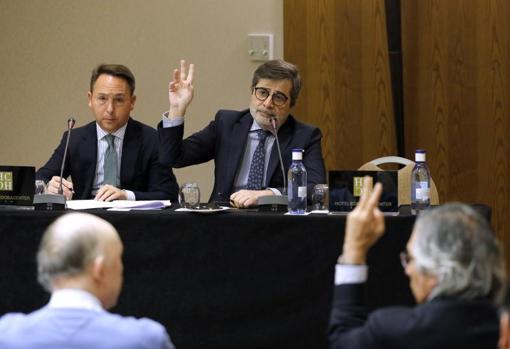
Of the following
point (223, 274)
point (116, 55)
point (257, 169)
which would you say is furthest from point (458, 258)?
point (116, 55)

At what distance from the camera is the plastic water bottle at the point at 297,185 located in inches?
148

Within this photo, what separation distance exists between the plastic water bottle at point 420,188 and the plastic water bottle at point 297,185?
0.42 m

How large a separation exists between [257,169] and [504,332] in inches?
98.6

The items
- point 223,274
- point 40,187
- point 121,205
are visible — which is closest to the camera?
point 223,274

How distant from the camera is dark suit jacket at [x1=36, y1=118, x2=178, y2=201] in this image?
4.50 m

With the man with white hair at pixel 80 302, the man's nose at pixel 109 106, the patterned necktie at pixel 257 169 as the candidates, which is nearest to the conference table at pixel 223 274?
the patterned necktie at pixel 257 169

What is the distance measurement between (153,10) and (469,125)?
2050mm

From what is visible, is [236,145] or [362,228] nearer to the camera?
[362,228]

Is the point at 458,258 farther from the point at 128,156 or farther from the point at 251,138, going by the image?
the point at 128,156

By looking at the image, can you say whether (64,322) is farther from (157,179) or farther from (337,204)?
(157,179)

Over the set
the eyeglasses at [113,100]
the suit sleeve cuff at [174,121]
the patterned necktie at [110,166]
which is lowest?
the patterned necktie at [110,166]

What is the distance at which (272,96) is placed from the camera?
14.4 ft

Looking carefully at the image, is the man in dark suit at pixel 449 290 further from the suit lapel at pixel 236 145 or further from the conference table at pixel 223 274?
the suit lapel at pixel 236 145

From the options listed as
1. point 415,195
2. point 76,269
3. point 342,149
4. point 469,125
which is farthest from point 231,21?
point 76,269
